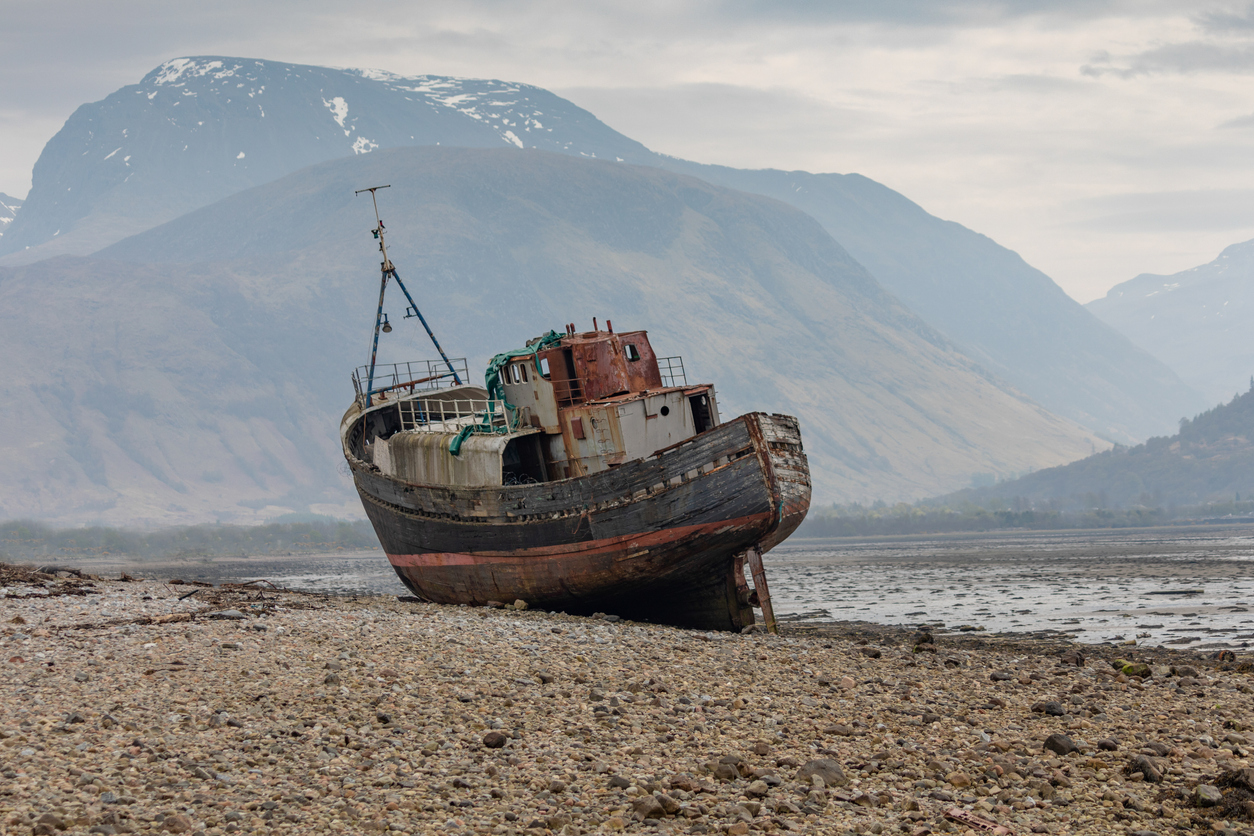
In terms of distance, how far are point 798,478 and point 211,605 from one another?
14.2 metres

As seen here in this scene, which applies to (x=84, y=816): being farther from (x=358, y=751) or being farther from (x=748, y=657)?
(x=748, y=657)

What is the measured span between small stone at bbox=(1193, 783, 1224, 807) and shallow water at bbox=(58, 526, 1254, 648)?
1875 cm

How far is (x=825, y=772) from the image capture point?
1315cm

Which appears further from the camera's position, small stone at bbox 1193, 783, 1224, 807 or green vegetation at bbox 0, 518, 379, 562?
green vegetation at bbox 0, 518, 379, 562

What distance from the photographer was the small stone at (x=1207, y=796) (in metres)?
12.3

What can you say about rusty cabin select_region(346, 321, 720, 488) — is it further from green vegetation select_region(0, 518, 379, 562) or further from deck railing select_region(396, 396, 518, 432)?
green vegetation select_region(0, 518, 379, 562)

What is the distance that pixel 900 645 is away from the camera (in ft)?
86.0

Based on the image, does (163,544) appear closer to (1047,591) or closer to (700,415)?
(1047,591)

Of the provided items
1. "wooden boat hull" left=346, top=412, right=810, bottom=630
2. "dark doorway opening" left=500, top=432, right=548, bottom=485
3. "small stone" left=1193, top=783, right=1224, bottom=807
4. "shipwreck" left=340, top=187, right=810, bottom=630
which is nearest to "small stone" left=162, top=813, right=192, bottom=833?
"small stone" left=1193, top=783, right=1224, bottom=807

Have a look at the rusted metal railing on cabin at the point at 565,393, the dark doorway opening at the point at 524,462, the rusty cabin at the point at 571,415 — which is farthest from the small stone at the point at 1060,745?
the dark doorway opening at the point at 524,462

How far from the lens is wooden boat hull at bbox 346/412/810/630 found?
88.7 feet

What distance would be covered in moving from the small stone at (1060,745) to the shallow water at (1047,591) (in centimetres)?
1733

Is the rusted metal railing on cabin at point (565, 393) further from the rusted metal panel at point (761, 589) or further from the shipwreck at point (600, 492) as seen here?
the rusted metal panel at point (761, 589)

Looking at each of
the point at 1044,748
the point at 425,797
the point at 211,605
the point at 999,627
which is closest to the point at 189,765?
the point at 425,797
